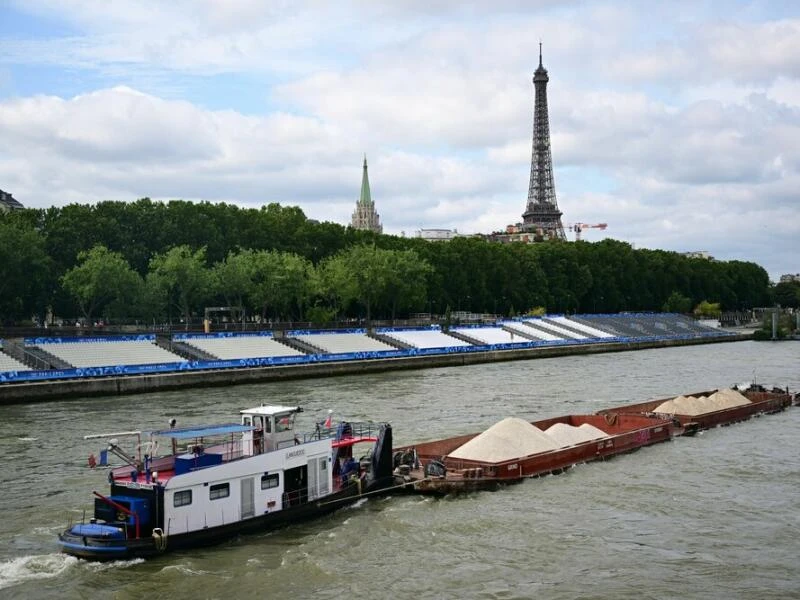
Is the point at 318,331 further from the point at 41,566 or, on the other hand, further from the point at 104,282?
the point at 41,566

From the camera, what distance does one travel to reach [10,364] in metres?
58.8

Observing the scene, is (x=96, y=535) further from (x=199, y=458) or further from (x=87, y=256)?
(x=87, y=256)

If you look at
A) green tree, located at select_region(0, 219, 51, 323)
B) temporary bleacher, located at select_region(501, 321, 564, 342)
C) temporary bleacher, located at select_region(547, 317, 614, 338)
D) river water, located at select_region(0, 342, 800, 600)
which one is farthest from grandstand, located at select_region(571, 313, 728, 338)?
river water, located at select_region(0, 342, 800, 600)

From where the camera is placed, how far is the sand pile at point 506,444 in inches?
1304

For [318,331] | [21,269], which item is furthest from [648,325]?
[21,269]

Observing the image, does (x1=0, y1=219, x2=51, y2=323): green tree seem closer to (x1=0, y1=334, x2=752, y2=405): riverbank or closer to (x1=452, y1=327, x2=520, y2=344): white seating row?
(x1=0, y1=334, x2=752, y2=405): riverbank

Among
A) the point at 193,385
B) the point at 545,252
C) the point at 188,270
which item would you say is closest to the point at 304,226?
the point at 188,270

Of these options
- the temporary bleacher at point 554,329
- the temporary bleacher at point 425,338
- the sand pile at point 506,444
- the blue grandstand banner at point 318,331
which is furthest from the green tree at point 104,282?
the sand pile at point 506,444

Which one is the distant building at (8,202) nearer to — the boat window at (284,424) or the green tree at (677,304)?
the green tree at (677,304)

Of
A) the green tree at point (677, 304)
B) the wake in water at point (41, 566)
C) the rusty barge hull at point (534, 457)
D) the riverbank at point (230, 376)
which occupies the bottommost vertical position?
the wake in water at point (41, 566)

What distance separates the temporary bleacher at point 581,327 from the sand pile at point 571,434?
78.1m

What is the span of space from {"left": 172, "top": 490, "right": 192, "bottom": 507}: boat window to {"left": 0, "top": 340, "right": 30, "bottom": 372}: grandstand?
37973mm

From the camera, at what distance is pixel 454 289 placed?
127 metres

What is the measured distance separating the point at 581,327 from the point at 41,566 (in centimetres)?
10239
